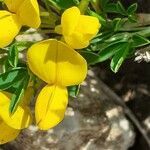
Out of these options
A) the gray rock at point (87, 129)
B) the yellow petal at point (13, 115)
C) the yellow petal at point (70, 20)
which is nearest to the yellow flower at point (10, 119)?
the yellow petal at point (13, 115)

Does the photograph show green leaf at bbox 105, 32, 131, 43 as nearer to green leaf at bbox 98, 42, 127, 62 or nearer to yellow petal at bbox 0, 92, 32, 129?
green leaf at bbox 98, 42, 127, 62

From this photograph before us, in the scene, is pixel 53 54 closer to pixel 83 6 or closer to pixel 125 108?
pixel 83 6

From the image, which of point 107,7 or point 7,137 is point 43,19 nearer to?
point 107,7

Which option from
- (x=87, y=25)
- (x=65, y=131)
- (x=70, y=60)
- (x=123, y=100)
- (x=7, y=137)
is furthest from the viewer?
(x=123, y=100)

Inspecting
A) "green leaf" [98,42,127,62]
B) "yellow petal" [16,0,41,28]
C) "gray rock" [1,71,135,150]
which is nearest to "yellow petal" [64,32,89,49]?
"yellow petal" [16,0,41,28]

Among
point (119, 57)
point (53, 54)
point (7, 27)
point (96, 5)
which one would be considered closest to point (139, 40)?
point (119, 57)

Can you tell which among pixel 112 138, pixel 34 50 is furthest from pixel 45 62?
pixel 112 138

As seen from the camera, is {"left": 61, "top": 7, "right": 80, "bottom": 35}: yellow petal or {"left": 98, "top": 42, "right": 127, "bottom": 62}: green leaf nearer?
{"left": 61, "top": 7, "right": 80, "bottom": 35}: yellow petal
